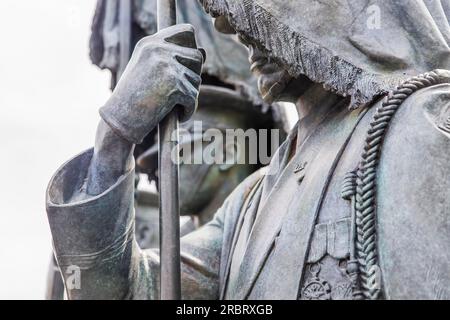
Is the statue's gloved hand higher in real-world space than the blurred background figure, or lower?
higher

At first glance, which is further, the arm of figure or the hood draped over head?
the hood draped over head

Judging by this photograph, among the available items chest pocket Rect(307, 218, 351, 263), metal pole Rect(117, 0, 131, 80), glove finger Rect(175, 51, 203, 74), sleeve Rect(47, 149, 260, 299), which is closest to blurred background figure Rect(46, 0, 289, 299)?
metal pole Rect(117, 0, 131, 80)

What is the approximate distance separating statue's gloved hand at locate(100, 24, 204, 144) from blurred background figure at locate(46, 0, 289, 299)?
343 cm

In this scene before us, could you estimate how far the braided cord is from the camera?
5020mm

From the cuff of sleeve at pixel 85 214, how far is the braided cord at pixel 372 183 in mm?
1053

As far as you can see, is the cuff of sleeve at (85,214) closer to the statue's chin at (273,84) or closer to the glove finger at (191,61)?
the glove finger at (191,61)

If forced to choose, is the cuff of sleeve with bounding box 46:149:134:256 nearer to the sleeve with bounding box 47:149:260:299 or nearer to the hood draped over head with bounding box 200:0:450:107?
the sleeve with bounding box 47:149:260:299

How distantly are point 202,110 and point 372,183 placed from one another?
187 inches

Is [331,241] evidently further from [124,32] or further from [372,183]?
[124,32]

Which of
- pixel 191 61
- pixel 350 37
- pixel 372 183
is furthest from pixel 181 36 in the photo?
pixel 372 183

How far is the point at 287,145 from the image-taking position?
6.09 meters

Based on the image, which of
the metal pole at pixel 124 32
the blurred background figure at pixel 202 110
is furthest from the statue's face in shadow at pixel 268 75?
the metal pole at pixel 124 32

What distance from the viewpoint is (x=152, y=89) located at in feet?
18.3
